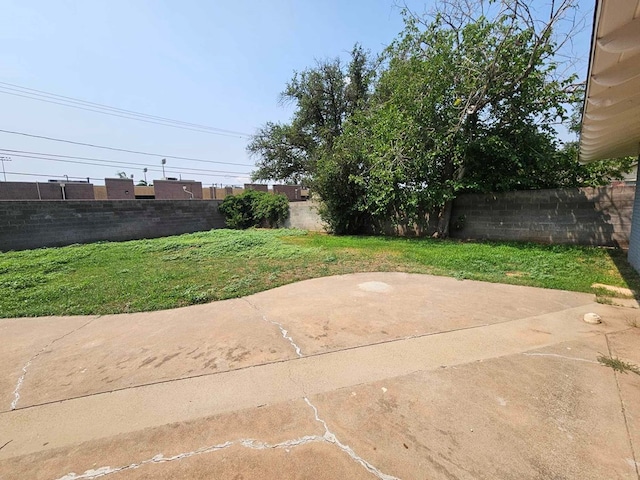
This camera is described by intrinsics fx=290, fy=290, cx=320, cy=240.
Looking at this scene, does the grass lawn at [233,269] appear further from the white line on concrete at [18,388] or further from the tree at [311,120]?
the tree at [311,120]

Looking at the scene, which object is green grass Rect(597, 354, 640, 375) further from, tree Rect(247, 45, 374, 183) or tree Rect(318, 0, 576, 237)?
tree Rect(247, 45, 374, 183)

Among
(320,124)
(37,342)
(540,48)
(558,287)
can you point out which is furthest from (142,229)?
(540,48)

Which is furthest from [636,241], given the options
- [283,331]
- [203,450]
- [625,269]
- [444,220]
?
[203,450]

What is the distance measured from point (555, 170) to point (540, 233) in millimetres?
2115

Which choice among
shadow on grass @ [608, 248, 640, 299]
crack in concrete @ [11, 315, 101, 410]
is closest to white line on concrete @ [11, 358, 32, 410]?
crack in concrete @ [11, 315, 101, 410]

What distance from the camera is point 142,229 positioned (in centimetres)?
1259

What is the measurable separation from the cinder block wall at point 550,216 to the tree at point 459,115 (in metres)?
0.62

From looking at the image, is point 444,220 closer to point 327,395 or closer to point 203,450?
point 327,395

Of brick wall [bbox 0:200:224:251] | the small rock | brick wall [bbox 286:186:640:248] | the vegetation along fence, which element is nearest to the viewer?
the small rock

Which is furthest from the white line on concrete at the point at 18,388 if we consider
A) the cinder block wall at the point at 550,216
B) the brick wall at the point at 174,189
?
the brick wall at the point at 174,189

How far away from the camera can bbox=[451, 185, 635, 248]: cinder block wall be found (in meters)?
7.08

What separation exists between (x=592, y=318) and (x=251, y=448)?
3717 millimetres

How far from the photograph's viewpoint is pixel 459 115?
8352 mm

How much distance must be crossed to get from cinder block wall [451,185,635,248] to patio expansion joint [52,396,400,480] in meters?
8.98
